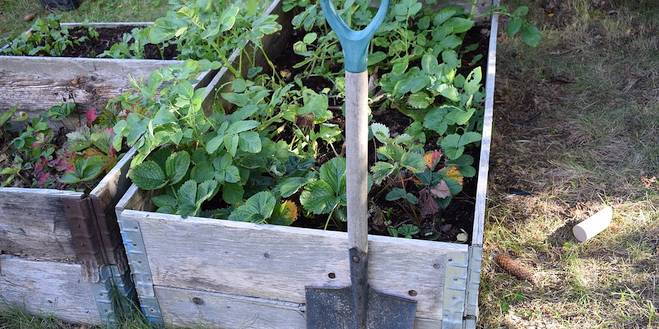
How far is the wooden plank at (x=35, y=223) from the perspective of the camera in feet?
6.14

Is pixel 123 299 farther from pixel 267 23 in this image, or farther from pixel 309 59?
pixel 309 59

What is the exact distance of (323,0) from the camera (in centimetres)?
135

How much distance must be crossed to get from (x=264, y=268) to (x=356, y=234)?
0.35 meters

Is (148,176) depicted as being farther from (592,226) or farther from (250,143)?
(592,226)

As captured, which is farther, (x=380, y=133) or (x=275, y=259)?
(x=380, y=133)

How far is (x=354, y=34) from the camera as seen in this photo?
53.8 inches

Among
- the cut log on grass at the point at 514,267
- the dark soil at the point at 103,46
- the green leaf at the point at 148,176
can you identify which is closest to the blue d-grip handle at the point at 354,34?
the green leaf at the point at 148,176

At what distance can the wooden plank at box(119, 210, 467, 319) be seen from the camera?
168 centimetres

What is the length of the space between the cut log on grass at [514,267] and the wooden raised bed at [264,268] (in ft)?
1.59

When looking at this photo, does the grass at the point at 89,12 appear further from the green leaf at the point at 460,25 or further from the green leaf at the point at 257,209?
the green leaf at the point at 257,209

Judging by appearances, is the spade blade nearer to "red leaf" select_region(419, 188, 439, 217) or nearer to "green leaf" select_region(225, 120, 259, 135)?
"red leaf" select_region(419, 188, 439, 217)

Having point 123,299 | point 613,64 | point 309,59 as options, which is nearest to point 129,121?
point 123,299

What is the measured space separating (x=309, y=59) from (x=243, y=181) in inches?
38.3

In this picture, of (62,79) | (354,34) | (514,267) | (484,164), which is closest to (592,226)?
(514,267)
